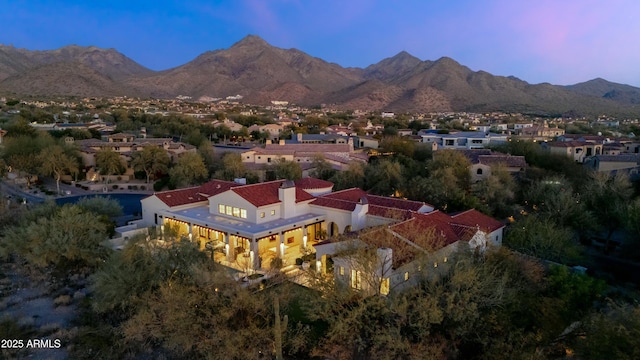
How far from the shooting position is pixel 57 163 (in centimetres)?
4822

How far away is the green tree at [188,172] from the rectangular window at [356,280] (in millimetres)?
29176

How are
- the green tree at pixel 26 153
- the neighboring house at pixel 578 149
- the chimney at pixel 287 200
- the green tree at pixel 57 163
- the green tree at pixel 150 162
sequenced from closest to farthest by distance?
the chimney at pixel 287 200
the green tree at pixel 57 163
the green tree at pixel 150 162
the green tree at pixel 26 153
the neighboring house at pixel 578 149

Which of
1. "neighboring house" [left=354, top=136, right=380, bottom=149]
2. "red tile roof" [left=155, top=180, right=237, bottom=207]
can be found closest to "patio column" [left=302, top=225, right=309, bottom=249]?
"red tile roof" [left=155, top=180, right=237, bottom=207]

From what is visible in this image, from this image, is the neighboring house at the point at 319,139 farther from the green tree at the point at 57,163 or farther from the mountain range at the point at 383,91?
the mountain range at the point at 383,91

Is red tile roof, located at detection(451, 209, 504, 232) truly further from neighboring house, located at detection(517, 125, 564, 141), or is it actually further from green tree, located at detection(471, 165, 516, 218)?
neighboring house, located at detection(517, 125, 564, 141)

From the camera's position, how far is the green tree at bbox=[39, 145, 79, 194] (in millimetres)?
47938

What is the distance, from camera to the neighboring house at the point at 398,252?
1644cm

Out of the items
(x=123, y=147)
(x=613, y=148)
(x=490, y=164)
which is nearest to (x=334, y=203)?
(x=490, y=164)

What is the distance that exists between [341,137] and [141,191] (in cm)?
2957

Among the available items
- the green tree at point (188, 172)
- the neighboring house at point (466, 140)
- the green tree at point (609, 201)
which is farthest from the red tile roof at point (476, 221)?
the neighboring house at point (466, 140)

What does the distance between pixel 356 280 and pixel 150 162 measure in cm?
3887

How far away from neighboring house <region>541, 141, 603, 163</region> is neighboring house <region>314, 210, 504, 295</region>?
32.7 meters

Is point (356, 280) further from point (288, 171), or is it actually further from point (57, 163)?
point (57, 163)

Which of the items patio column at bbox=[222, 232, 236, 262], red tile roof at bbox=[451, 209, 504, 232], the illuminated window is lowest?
patio column at bbox=[222, 232, 236, 262]
